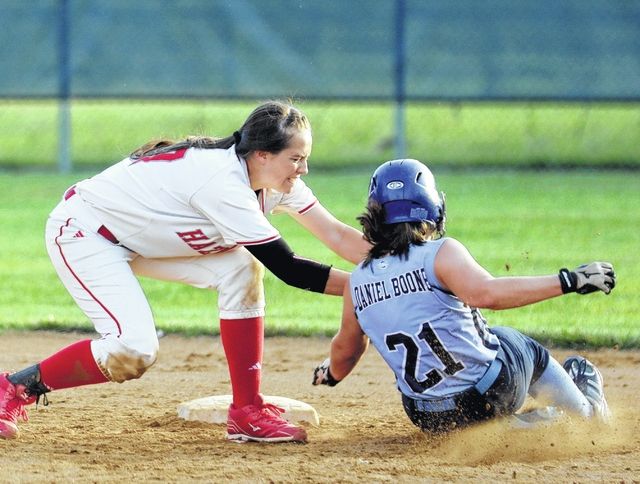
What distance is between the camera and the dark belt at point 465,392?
4270 millimetres

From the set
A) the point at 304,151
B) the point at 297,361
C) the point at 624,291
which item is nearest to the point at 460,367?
the point at 304,151

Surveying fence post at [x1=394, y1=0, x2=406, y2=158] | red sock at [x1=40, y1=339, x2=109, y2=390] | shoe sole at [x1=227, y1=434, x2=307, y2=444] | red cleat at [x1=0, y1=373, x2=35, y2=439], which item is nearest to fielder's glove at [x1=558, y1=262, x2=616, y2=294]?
shoe sole at [x1=227, y1=434, x2=307, y2=444]

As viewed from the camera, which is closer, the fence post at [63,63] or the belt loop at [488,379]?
the belt loop at [488,379]

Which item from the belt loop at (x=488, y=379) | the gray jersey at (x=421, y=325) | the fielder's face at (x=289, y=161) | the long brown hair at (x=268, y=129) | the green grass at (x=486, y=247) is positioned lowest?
the green grass at (x=486, y=247)

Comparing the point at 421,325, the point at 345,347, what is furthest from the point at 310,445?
the point at 421,325

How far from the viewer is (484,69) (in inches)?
563

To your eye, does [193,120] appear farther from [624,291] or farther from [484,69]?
[624,291]

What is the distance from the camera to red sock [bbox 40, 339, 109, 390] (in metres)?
4.58

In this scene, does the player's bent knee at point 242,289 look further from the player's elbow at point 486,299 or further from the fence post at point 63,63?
the fence post at point 63,63

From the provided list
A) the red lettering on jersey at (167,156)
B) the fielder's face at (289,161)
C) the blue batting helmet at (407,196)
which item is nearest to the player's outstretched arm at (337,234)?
the fielder's face at (289,161)

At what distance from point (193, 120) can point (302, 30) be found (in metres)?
4.44

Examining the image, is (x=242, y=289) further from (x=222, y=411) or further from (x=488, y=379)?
(x=488, y=379)

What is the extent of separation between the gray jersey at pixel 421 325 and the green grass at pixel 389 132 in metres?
10.1

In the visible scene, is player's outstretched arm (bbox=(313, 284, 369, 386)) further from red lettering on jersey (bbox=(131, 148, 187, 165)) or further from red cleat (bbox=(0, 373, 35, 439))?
red cleat (bbox=(0, 373, 35, 439))
